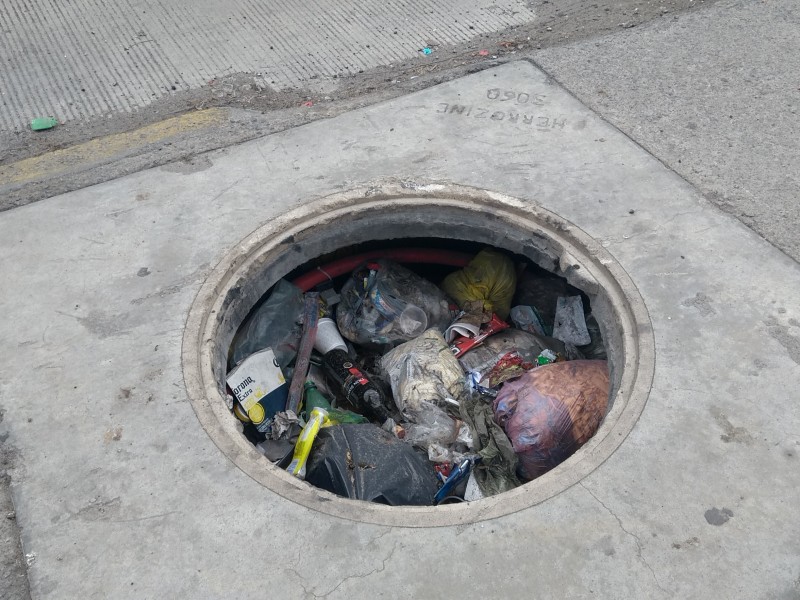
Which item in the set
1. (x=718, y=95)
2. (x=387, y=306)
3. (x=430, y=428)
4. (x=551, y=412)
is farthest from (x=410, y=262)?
(x=718, y=95)

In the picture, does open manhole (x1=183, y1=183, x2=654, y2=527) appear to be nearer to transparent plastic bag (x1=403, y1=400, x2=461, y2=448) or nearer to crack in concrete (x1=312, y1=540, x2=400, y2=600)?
crack in concrete (x1=312, y1=540, x2=400, y2=600)

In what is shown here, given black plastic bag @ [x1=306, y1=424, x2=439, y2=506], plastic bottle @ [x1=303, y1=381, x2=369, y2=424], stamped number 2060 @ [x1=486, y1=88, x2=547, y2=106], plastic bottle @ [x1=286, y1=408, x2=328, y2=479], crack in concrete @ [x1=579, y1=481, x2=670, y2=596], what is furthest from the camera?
stamped number 2060 @ [x1=486, y1=88, x2=547, y2=106]

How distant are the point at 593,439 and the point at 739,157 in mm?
2268

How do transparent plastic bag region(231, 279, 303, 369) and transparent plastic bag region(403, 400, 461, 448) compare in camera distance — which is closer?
transparent plastic bag region(403, 400, 461, 448)

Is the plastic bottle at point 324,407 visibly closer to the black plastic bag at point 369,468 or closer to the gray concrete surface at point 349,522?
the black plastic bag at point 369,468

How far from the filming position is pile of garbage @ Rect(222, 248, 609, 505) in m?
3.48

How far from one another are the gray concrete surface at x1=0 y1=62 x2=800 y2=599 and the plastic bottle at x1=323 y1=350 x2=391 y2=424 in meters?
0.97

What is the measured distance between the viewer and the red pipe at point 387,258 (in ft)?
15.2

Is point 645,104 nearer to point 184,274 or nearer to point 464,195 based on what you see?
point 464,195

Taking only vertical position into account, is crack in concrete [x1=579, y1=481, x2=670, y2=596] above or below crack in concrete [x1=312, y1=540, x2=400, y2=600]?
above

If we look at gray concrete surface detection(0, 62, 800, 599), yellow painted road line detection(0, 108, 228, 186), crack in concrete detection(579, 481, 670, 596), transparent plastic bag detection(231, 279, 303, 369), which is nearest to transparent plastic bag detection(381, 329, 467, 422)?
transparent plastic bag detection(231, 279, 303, 369)

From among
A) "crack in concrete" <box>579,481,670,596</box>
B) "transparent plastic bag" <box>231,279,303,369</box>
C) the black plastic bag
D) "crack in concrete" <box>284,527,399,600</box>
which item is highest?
"crack in concrete" <box>579,481,670,596</box>

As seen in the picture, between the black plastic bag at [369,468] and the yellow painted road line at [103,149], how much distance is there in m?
2.44

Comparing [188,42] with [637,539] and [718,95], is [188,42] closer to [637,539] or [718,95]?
[718,95]
